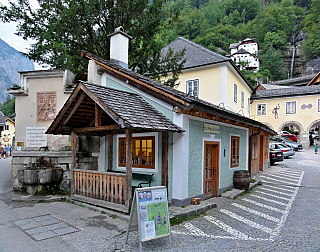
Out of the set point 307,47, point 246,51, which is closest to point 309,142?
point 307,47

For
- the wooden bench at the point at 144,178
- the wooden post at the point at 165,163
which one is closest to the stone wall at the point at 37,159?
the wooden bench at the point at 144,178

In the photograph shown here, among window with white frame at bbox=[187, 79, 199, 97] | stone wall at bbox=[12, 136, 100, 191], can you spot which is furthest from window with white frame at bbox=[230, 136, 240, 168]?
window with white frame at bbox=[187, 79, 199, 97]

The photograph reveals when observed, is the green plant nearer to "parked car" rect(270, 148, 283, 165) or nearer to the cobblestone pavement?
the cobblestone pavement

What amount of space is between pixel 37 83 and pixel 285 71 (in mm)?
79158

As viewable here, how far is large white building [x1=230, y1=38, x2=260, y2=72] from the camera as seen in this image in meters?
81.5

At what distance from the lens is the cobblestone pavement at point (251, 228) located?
16.5 feet

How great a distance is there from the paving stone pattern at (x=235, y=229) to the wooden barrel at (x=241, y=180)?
86 centimetres

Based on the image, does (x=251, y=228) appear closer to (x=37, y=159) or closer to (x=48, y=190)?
(x=48, y=190)

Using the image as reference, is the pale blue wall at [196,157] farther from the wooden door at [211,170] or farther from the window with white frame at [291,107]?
the window with white frame at [291,107]

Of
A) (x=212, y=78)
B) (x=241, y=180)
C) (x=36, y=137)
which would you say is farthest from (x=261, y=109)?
(x=36, y=137)

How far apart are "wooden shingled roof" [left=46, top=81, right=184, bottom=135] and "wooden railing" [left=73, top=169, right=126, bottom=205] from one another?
126cm

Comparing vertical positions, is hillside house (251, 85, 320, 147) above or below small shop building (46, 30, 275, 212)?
above

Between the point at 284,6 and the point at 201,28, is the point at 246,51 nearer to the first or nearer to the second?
the point at 201,28

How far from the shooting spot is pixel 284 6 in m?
92.4
